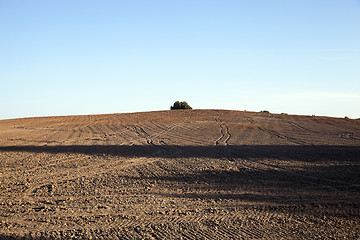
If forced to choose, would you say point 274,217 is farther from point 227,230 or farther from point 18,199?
point 18,199

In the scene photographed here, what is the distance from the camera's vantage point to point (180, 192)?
1055cm

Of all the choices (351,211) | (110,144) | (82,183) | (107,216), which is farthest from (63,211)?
(110,144)

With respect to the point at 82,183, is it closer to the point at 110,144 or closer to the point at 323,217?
the point at 323,217

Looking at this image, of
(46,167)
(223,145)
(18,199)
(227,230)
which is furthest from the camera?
(223,145)

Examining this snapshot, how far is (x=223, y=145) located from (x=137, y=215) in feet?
46.2

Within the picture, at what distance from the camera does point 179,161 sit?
632 inches

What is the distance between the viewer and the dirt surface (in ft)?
24.1

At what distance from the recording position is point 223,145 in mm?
21797

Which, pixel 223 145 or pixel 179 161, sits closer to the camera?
pixel 179 161

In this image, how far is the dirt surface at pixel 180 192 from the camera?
735cm

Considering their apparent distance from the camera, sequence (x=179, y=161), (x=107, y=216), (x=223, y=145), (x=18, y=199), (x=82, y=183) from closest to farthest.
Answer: (x=107, y=216) → (x=18, y=199) → (x=82, y=183) → (x=179, y=161) → (x=223, y=145)

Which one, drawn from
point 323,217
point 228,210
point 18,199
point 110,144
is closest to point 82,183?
point 18,199

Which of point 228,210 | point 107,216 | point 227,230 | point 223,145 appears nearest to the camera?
point 227,230

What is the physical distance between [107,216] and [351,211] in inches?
227
